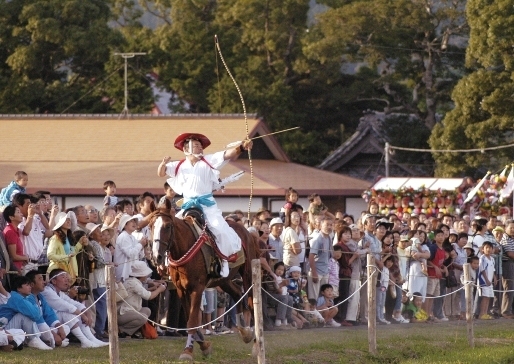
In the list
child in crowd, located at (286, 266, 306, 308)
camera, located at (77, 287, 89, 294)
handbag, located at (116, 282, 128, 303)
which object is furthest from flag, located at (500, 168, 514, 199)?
camera, located at (77, 287, 89, 294)

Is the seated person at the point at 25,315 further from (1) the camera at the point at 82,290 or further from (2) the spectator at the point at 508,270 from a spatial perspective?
(2) the spectator at the point at 508,270

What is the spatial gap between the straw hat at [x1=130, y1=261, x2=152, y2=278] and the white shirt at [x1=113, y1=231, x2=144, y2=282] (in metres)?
0.18

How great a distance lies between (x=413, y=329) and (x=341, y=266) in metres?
1.71

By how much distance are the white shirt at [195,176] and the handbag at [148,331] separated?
2.21 m

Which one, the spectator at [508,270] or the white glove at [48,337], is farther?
the spectator at [508,270]

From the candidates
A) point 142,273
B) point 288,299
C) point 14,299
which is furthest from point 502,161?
point 14,299

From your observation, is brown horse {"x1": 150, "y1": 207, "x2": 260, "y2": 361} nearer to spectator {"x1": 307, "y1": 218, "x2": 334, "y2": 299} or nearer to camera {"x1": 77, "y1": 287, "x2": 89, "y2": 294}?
camera {"x1": 77, "y1": 287, "x2": 89, "y2": 294}

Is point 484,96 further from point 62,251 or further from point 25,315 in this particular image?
point 25,315

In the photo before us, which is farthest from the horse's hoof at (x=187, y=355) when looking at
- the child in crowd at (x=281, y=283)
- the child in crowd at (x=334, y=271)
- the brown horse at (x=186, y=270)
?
the child in crowd at (x=334, y=271)

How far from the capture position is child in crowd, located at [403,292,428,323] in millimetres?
23234

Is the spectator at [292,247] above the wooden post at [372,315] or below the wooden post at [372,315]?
above

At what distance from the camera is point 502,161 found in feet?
141

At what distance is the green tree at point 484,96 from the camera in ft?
131

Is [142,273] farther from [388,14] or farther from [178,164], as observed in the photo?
[388,14]
